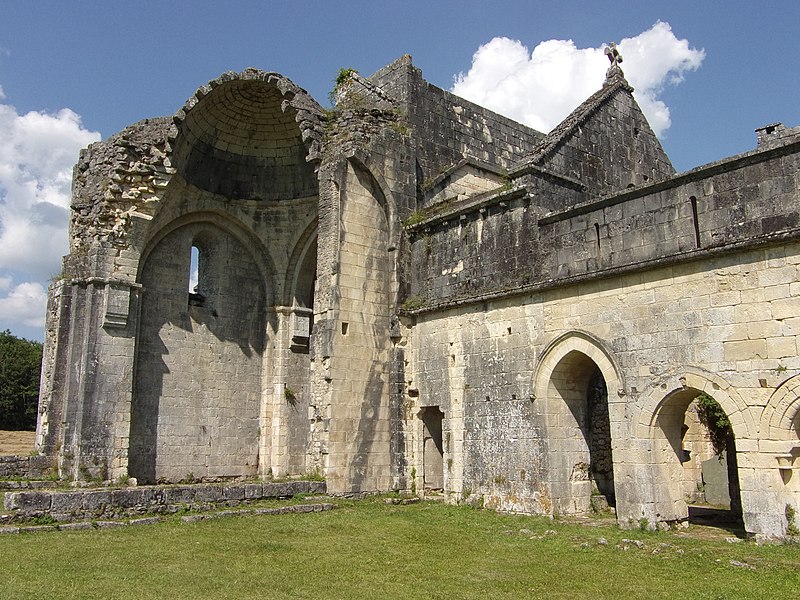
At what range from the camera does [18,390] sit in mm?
37562

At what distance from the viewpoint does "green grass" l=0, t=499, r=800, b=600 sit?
713 centimetres

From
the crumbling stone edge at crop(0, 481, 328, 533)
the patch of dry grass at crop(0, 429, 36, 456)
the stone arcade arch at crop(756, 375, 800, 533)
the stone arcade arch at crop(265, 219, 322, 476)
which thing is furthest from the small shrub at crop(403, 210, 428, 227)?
the patch of dry grass at crop(0, 429, 36, 456)

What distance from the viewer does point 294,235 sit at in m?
19.9

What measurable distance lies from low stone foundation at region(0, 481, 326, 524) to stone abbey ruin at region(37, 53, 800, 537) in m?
1.53

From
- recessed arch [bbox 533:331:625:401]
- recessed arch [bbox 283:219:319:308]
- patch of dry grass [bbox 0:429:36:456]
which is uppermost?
recessed arch [bbox 283:219:319:308]

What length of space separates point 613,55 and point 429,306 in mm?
7201

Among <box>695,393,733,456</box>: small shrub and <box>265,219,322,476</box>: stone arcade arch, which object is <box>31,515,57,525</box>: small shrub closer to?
<box>265,219,322,476</box>: stone arcade arch

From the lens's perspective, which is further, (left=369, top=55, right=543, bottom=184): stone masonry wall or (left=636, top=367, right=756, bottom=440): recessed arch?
(left=369, top=55, right=543, bottom=184): stone masonry wall

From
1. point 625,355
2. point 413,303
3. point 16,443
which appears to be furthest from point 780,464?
point 16,443

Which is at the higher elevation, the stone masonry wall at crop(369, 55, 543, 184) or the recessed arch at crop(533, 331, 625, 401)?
the stone masonry wall at crop(369, 55, 543, 184)

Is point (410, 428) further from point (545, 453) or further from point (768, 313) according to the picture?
point (768, 313)

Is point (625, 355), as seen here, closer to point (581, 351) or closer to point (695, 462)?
point (581, 351)

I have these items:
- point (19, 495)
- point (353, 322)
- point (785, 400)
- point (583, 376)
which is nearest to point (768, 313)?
point (785, 400)

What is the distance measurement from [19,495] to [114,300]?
6.74 metres
